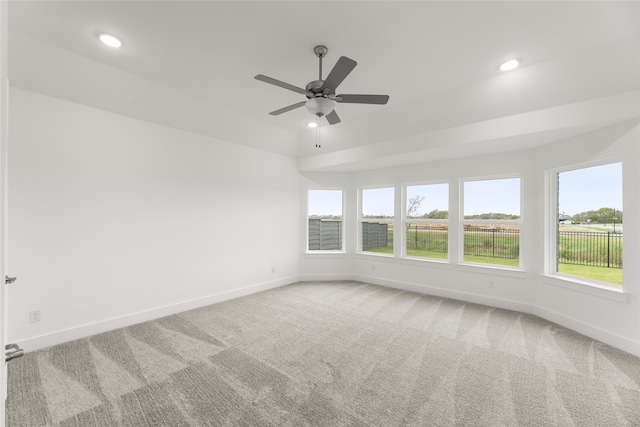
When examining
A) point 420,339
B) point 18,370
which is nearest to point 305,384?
point 420,339

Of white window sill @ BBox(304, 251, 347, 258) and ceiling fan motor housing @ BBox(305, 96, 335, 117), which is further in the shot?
white window sill @ BBox(304, 251, 347, 258)

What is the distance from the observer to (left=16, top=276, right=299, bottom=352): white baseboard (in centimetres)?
288

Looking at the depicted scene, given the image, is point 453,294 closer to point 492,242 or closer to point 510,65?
point 492,242

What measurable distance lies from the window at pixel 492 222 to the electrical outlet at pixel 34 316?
5.70m

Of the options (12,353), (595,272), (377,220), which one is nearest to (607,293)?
(595,272)

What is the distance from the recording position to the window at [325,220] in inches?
236

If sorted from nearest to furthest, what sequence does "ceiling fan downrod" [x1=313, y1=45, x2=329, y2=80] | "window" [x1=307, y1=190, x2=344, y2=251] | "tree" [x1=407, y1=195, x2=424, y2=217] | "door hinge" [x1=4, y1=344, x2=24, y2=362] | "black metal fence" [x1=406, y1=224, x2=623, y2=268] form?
"door hinge" [x1=4, y1=344, x2=24, y2=362] → "ceiling fan downrod" [x1=313, y1=45, x2=329, y2=80] → "black metal fence" [x1=406, y1=224, x2=623, y2=268] → "tree" [x1=407, y1=195, x2=424, y2=217] → "window" [x1=307, y1=190, x2=344, y2=251]

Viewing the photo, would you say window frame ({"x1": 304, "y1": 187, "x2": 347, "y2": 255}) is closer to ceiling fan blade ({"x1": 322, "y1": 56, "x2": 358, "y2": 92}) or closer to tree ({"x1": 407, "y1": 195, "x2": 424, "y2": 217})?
tree ({"x1": 407, "y1": 195, "x2": 424, "y2": 217})

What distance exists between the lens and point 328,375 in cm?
247

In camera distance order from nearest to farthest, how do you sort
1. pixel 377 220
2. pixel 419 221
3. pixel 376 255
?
1. pixel 419 221
2. pixel 376 255
3. pixel 377 220

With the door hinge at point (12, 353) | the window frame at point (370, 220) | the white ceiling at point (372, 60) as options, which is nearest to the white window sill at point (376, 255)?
the window frame at point (370, 220)

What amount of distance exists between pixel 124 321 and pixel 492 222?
213 inches

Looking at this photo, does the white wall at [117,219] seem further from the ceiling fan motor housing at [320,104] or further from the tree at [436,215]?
the tree at [436,215]

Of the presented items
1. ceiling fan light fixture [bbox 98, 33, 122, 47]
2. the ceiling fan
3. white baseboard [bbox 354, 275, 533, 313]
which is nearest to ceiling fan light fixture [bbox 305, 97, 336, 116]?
the ceiling fan
